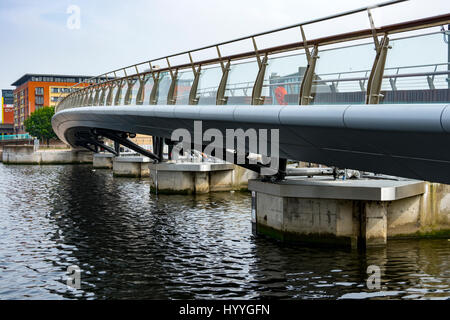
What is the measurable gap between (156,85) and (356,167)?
1114 cm

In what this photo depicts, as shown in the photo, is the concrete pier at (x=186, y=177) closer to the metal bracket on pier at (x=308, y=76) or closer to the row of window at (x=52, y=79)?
the metal bracket on pier at (x=308, y=76)

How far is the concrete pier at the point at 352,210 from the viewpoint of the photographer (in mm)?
16422

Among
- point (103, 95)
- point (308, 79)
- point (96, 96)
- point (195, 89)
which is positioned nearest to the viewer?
point (308, 79)

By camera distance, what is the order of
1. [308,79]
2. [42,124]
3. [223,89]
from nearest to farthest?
[308,79] < [223,89] < [42,124]

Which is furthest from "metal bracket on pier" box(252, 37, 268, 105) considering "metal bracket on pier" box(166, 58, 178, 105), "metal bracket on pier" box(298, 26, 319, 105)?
"metal bracket on pier" box(166, 58, 178, 105)

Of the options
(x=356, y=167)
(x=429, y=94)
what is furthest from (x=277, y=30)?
(x=429, y=94)

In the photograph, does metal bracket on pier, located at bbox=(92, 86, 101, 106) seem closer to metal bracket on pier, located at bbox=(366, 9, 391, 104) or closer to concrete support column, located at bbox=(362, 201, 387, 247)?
concrete support column, located at bbox=(362, 201, 387, 247)

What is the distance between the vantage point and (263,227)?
18500 millimetres

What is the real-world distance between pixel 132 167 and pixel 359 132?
36005 mm

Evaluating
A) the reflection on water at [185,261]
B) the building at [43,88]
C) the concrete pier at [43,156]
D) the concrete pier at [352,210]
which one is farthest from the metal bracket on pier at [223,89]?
the building at [43,88]

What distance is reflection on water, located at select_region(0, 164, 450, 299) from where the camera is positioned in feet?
41.4

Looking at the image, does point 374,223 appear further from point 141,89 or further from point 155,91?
point 141,89

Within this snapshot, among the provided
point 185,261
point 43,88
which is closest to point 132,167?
point 185,261

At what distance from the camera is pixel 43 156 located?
218ft
